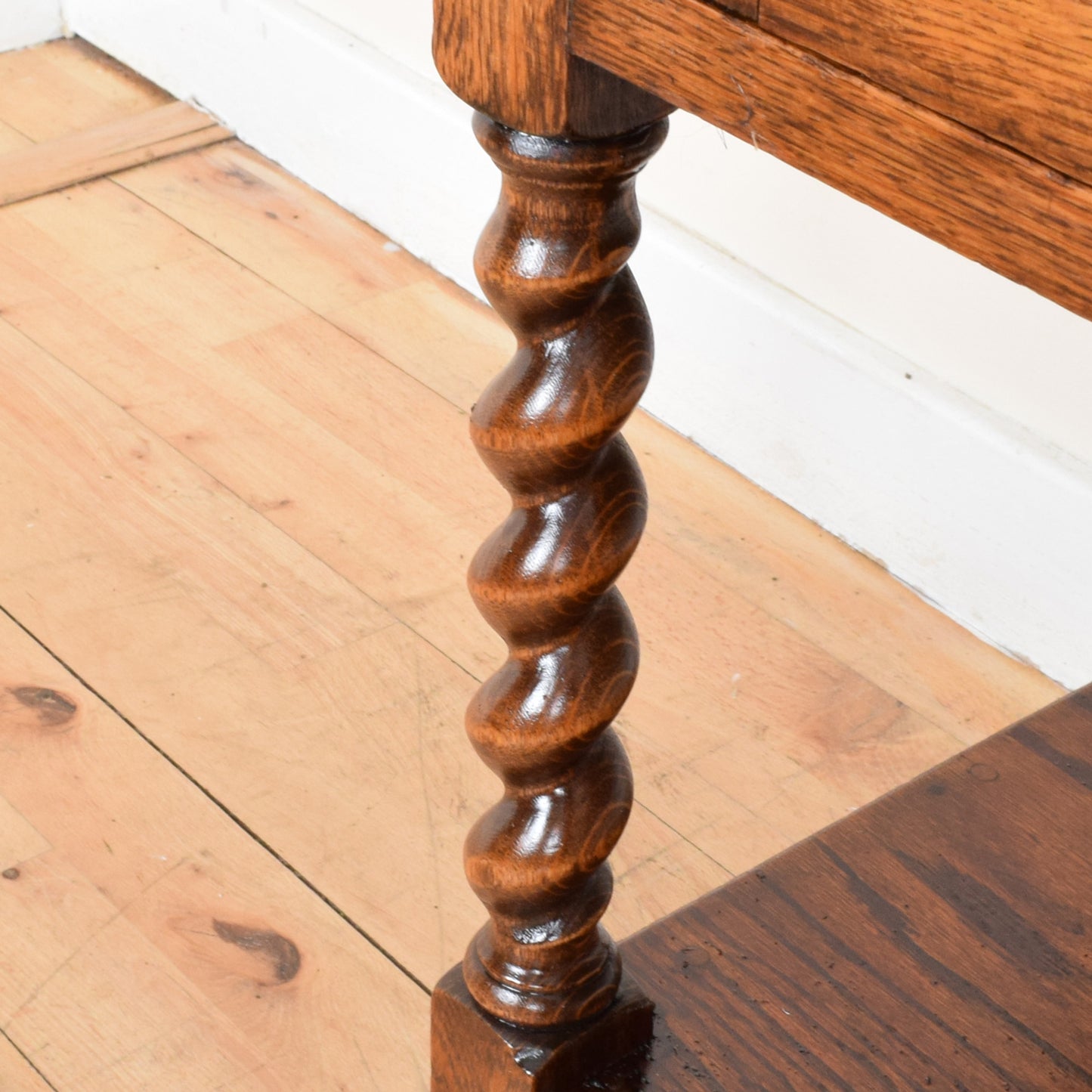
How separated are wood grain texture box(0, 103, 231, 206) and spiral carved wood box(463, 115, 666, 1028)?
1312 millimetres

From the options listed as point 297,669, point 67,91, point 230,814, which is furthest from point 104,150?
point 230,814

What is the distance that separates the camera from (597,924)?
27.4 inches

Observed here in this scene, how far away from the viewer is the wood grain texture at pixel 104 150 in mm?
1783

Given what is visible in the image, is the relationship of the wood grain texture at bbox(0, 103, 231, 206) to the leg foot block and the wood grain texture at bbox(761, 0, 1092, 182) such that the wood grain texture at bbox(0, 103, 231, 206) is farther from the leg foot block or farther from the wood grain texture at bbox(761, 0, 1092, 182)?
the wood grain texture at bbox(761, 0, 1092, 182)

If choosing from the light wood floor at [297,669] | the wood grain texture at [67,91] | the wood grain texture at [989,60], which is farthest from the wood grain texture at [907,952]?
the wood grain texture at [67,91]

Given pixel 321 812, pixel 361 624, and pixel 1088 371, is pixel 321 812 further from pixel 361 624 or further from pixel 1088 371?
pixel 1088 371

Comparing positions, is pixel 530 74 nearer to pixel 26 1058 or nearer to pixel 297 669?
pixel 26 1058

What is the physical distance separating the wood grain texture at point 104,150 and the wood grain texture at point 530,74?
1.37 m

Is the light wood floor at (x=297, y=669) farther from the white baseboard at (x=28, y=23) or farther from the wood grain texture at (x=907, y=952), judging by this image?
the white baseboard at (x=28, y=23)

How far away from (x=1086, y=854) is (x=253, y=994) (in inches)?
18.5

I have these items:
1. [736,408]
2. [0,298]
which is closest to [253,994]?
[736,408]

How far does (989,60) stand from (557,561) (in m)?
0.28

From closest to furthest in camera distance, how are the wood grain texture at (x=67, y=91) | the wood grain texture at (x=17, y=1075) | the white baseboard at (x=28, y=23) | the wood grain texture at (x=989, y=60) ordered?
the wood grain texture at (x=989, y=60) < the wood grain texture at (x=17, y=1075) < the wood grain texture at (x=67, y=91) < the white baseboard at (x=28, y=23)

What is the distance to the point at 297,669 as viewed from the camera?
46.9 inches
